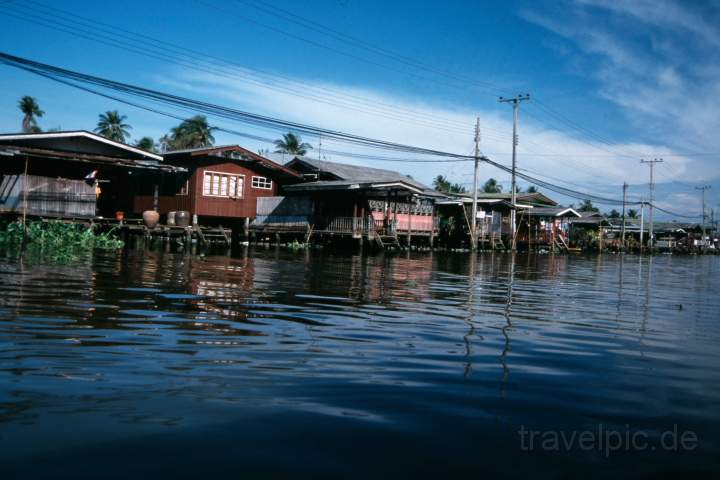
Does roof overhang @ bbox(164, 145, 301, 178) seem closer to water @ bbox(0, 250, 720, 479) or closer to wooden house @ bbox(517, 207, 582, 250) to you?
wooden house @ bbox(517, 207, 582, 250)

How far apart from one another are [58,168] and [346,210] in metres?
14.7

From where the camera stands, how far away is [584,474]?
2.49 m

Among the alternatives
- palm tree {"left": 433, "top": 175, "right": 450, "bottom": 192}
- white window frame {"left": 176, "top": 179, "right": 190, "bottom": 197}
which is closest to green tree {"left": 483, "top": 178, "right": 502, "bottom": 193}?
palm tree {"left": 433, "top": 175, "right": 450, "bottom": 192}

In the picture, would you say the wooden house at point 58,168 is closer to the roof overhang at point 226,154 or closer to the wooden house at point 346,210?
the roof overhang at point 226,154

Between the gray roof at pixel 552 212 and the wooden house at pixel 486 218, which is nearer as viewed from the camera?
the wooden house at pixel 486 218

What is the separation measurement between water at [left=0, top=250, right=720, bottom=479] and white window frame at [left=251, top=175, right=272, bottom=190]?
89.0 ft

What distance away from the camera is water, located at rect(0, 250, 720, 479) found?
8.30ft

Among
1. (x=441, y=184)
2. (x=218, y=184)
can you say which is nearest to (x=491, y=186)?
(x=441, y=184)

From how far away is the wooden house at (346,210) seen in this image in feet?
104

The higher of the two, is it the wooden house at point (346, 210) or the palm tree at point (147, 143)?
the palm tree at point (147, 143)

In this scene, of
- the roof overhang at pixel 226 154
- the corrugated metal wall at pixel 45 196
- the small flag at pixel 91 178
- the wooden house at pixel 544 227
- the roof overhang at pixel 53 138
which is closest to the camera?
the roof overhang at pixel 53 138

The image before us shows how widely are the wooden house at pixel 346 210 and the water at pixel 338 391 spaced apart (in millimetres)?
24285

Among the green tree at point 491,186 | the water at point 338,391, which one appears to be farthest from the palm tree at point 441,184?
the water at point 338,391

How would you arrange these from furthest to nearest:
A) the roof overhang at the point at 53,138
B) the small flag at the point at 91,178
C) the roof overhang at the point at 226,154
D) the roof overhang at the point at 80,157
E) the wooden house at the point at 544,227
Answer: the wooden house at the point at 544,227 < the roof overhang at the point at 226,154 < the small flag at the point at 91,178 < the roof overhang at the point at 53,138 < the roof overhang at the point at 80,157
